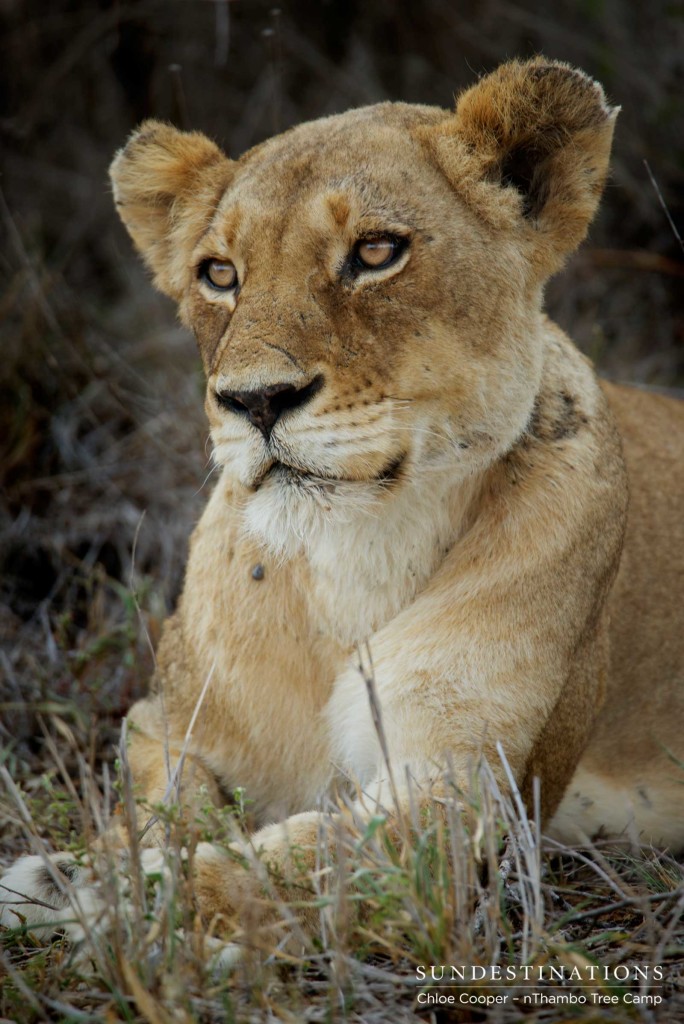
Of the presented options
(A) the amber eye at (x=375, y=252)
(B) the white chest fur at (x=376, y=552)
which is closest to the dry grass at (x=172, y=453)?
(B) the white chest fur at (x=376, y=552)

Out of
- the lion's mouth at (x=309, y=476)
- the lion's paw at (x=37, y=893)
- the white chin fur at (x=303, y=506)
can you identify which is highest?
the lion's mouth at (x=309, y=476)

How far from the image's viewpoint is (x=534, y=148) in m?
2.91

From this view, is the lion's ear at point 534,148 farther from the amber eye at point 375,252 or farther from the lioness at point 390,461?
the amber eye at point 375,252

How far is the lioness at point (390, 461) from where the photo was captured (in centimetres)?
263

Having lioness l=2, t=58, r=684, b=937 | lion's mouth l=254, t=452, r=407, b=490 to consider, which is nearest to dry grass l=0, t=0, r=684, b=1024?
lioness l=2, t=58, r=684, b=937

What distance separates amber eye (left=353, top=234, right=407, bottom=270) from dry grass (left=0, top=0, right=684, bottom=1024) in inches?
41.5

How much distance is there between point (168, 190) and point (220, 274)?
486 mm

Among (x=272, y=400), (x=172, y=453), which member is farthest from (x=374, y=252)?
(x=172, y=453)

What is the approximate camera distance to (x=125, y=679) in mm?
4250

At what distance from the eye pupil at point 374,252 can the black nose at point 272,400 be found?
1.12ft

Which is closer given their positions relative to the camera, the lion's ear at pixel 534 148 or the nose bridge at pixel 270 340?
the nose bridge at pixel 270 340

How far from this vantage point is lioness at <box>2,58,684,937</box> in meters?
2.63

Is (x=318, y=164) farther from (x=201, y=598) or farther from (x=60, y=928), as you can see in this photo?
(x=60, y=928)

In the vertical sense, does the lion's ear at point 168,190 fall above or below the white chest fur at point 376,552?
above
